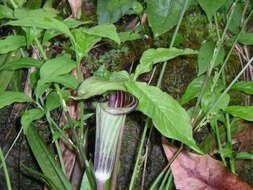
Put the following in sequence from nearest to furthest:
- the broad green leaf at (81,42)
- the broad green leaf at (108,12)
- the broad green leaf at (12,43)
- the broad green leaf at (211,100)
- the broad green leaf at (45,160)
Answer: the broad green leaf at (81,42) → the broad green leaf at (12,43) → the broad green leaf at (211,100) → the broad green leaf at (45,160) → the broad green leaf at (108,12)

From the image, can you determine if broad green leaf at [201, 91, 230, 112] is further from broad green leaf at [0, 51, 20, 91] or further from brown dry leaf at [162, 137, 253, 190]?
broad green leaf at [0, 51, 20, 91]

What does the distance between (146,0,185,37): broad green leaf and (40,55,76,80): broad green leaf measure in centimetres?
36

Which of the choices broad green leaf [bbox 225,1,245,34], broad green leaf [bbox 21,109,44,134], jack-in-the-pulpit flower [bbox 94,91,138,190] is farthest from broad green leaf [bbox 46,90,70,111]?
broad green leaf [bbox 225,1,245,34]

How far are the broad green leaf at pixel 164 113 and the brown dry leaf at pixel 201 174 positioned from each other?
40 cm

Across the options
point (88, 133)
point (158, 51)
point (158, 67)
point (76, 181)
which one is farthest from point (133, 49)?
point (158, 51)

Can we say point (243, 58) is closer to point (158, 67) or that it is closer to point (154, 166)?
point (158, 67)

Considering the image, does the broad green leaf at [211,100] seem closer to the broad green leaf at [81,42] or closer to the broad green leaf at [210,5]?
the broad green leaf at [210,5]

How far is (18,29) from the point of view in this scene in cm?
107

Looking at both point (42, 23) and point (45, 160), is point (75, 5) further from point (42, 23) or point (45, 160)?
point (42, 23)

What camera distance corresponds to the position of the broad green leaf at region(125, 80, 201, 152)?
0.52m

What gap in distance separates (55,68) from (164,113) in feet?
0.79

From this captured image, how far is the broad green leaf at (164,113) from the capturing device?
520mm

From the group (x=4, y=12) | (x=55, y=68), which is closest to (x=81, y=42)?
(x=55, y=68)

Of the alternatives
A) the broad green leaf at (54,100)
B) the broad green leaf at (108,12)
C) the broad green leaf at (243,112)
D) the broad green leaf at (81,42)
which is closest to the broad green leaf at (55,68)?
the broad green leaf at (81,42)
